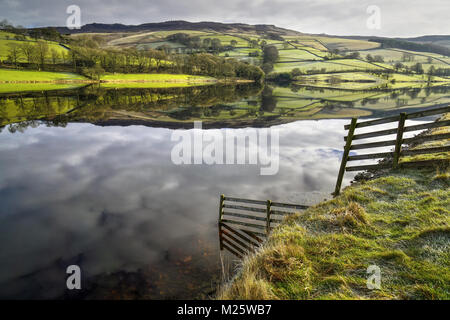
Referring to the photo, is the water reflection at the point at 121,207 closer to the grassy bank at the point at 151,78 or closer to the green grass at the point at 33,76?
the green grass at the point at 33,76

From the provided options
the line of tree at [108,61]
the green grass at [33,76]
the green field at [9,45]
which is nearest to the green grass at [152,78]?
the line of tree at [108,61]

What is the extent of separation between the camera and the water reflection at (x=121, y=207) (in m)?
7.29

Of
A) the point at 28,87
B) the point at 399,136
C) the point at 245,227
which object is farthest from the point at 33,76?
the point at 399,136

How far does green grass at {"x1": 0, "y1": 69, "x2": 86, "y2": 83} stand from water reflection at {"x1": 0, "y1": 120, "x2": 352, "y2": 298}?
65122 millimetres

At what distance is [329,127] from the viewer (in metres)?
29.1

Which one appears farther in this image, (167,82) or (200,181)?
(167,82)

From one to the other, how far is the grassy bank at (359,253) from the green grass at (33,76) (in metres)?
89.0

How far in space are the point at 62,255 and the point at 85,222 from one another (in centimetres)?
211

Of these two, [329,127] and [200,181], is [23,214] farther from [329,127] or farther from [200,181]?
[329,127]

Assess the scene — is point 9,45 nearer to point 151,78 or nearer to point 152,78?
point 151,78

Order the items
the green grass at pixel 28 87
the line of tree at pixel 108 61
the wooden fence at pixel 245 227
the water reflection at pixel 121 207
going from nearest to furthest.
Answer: the water reflection at pixel 121 207
the wooden fence at pixel 245 227
the green grass at pixel 28 87
the line of tree at pixel 108 61

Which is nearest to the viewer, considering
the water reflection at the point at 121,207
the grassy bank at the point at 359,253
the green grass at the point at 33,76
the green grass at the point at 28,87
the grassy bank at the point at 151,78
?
the grassy bank at the point at 359,253

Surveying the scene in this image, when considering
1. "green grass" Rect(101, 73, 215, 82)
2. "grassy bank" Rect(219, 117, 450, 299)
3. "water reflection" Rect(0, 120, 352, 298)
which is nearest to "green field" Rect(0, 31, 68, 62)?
"green grass" Rect(101, 73, 215, 82)
